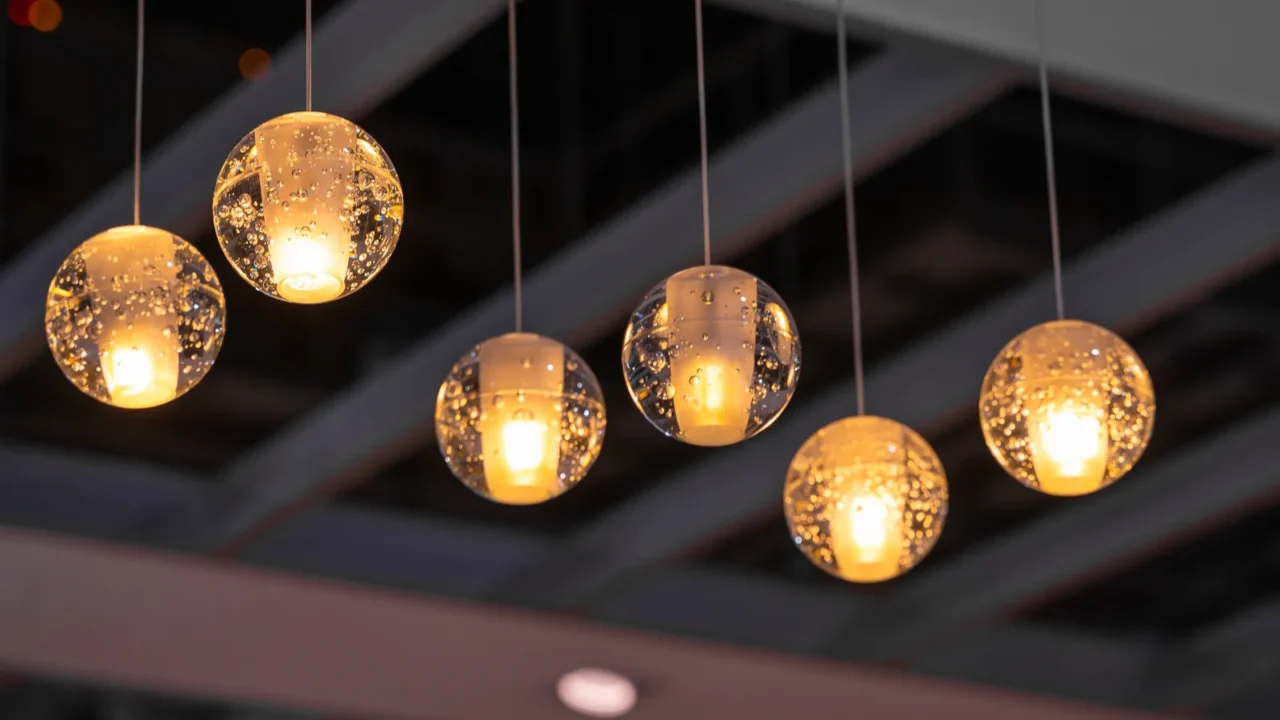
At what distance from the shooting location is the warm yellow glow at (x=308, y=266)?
230 cm

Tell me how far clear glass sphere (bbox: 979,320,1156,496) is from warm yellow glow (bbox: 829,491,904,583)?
0.18m

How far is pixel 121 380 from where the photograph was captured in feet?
7.80

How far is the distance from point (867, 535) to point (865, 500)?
0.05 metres

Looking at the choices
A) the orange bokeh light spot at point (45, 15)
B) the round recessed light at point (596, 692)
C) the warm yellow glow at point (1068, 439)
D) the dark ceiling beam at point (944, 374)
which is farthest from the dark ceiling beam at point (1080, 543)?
the orange bokeh light spot at point (45, 15)

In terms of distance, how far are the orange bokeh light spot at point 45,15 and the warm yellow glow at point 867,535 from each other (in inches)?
89.5

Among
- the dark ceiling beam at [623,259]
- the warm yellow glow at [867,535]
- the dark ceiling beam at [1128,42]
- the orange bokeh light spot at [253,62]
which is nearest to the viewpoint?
the warm yellow glow at [867,535]

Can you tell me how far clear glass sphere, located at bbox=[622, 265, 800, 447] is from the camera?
2.49 m

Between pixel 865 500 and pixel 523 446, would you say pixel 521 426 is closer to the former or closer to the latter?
pixel 523 446

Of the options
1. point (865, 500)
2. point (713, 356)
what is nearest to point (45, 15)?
point (865, 500)

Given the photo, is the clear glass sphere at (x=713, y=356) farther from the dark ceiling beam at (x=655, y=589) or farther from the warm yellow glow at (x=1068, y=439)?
the dark ceiling beam at (x=655, y=589)

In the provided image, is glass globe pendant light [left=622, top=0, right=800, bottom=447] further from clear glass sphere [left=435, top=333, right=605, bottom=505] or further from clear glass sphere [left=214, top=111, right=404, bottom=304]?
clear glass sphere [left=214, top=111, right=404, bottom=304]

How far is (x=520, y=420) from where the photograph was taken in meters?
2.65

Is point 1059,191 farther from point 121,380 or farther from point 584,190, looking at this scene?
point 121,380

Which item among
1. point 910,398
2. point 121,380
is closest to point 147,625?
point 910,398
